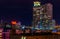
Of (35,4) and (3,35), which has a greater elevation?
(35,4)

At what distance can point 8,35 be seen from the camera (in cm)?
4306

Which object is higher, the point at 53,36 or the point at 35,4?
the point at 35,4

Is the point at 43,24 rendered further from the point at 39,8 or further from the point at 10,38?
the point at 10,38

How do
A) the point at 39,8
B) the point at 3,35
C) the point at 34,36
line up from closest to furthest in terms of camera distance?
the point at 3,35 → the point at 34,36 → the point at 39,8

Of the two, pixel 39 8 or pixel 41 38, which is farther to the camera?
pixel 39 8

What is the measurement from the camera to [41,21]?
135625mm

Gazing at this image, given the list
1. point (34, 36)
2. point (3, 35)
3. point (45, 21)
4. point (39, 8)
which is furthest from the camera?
point (39, 8)

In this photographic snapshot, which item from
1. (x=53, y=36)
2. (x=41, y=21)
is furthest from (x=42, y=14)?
(x=53, y=36)

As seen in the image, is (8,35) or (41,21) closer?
(8,35)

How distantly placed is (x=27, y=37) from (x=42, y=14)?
94.1 metres

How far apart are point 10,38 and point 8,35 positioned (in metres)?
0.81

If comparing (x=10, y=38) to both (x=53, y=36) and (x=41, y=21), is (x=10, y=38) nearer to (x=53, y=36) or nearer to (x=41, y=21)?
(x=53, y=36)

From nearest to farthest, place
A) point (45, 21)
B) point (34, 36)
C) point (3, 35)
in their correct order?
point (3, 35) < point (34, 36) < point (45, 21)

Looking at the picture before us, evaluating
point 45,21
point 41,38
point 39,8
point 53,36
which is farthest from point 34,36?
point 39,8
